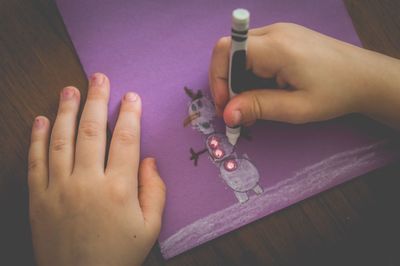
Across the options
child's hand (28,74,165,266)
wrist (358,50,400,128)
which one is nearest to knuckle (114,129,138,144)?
child's hand (28,74,165,266)

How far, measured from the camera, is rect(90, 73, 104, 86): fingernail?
2.09 feet

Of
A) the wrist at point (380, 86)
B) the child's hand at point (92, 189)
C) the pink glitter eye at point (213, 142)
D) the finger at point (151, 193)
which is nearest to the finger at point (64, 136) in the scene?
the child's hand at point (92, 189)

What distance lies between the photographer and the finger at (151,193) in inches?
24.0

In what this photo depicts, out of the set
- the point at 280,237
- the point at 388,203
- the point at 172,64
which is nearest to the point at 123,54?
the point at 172,64

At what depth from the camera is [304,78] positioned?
0.58 meters

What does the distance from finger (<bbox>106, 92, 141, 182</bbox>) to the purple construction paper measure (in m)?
0.02

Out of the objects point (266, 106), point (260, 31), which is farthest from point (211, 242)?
point (260, 31)

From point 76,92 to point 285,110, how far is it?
12.6 inches

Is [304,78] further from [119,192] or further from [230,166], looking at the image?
[119,192]

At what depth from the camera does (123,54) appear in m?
0.66

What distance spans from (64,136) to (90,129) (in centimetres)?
4

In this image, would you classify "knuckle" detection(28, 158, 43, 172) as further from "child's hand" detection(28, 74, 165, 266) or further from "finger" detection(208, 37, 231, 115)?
"finger" detection(208, 37, 231, 115)

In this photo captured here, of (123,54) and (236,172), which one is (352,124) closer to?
(236,172)

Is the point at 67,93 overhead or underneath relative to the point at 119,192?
overhead
